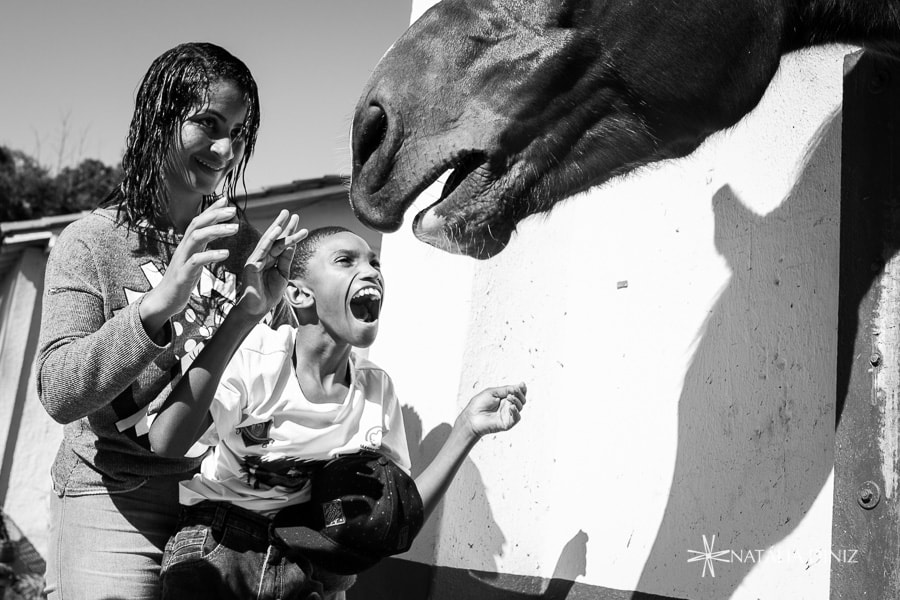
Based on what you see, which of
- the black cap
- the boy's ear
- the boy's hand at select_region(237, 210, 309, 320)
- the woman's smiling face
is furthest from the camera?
the boy's ear

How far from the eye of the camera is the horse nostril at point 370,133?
208 cm

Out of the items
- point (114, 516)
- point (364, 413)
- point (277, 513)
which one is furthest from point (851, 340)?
point (114, 516)

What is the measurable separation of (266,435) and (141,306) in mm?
596

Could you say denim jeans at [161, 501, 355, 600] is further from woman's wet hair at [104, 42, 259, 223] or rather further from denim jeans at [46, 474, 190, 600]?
woman's wet hair at [104, 42, 259, 223]

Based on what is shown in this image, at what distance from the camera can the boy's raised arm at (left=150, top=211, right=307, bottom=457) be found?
204cm

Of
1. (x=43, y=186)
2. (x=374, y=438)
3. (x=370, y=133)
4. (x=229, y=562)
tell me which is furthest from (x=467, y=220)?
(x=43, y=186)

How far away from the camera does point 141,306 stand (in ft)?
6.27

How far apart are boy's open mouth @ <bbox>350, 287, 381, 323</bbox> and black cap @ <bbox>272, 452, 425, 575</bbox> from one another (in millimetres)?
459

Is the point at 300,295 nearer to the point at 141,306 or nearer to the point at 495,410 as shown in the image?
the point at 495,410

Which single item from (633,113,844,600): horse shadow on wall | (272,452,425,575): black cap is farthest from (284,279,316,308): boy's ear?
(633,113,844,600): horse shadow on wall

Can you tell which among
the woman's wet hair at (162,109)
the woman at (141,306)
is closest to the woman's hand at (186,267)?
the woman at (141,306)

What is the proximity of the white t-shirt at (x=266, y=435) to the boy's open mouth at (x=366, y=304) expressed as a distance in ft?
0.80

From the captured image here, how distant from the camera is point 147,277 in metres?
2.35

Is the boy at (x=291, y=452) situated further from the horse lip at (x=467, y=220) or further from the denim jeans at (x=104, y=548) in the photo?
the horse lip at (x=467, y=220)
